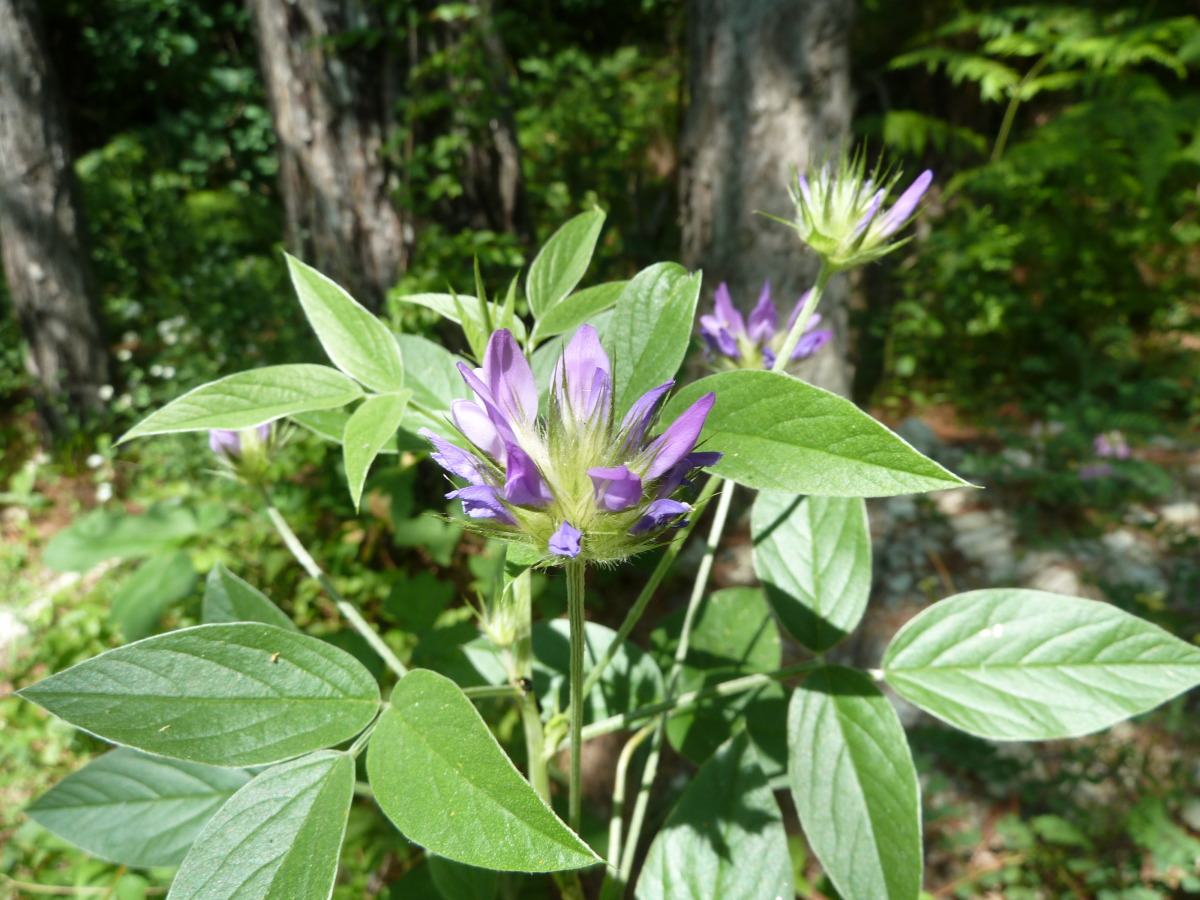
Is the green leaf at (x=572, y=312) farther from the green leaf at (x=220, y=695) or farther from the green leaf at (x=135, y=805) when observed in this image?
the green leaf at (x=135, y=805)

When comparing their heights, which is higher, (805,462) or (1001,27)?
(1001,27)

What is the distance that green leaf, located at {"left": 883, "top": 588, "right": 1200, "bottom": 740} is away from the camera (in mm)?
569

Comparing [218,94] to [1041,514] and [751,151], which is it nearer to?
[751,151]

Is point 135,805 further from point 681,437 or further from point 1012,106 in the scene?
point 1012,106

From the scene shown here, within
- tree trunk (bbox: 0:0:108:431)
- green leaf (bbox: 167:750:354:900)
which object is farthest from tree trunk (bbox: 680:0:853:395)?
→ tree trunk (bbox: 0:0:108:431)

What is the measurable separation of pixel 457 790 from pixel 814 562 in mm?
445

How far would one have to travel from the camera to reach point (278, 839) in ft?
1.49

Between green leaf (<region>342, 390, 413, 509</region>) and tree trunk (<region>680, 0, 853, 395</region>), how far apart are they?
58.5 inches

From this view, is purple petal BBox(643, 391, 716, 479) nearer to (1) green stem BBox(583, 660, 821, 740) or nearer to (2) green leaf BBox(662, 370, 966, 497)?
(2) green leaf BBox(662, 370, 966, 497)

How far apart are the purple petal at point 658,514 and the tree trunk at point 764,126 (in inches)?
59.7

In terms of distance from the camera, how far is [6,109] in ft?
10.4

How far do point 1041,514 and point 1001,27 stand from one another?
2.36 m

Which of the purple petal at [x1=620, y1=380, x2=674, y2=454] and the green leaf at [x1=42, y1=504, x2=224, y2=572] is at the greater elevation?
the purple petal at [x1=620, y1=380, x2=674, y2=454]

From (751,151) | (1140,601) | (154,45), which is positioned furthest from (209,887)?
(154,45)
